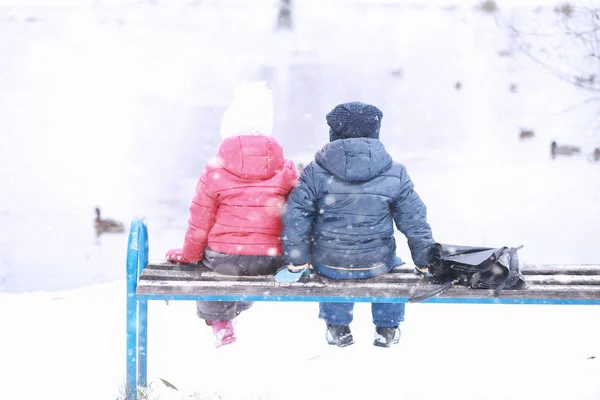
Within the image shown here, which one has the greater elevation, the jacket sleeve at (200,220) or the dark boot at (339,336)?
the jacket sleeve at (200,220)

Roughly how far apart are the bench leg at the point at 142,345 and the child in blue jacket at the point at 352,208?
76cm

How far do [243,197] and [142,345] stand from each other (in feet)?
3.08

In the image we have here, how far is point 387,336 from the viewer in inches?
129

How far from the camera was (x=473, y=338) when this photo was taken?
380 cm

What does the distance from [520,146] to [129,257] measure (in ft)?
22.9

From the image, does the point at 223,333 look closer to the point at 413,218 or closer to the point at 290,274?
the point at 290,274

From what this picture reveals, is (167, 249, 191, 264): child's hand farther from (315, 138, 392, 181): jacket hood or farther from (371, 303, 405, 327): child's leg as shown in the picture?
(371, 303, 405, 327): child's leg

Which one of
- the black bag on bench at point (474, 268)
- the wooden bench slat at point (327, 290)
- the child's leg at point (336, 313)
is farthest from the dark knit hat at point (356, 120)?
the child's leg at point (336, 313)

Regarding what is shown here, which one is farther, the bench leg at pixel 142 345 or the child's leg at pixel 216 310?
the child's leg at pixel 216 310

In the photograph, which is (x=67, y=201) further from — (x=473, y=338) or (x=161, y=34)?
(x=473, y=338)

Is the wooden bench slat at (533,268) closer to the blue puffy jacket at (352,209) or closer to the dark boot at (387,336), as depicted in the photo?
the blue puffy jacket at (352,209)

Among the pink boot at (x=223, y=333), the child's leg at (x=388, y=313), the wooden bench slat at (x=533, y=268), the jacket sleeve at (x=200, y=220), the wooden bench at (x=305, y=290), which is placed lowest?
the pink boot at (x=223, y=333)

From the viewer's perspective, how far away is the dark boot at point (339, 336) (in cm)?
327

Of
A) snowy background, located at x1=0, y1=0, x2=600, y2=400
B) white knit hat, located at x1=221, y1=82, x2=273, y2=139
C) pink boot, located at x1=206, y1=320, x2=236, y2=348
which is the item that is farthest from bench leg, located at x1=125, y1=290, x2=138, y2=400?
snowy background, located at x1=0, y1=0, x2=600, y2=400
